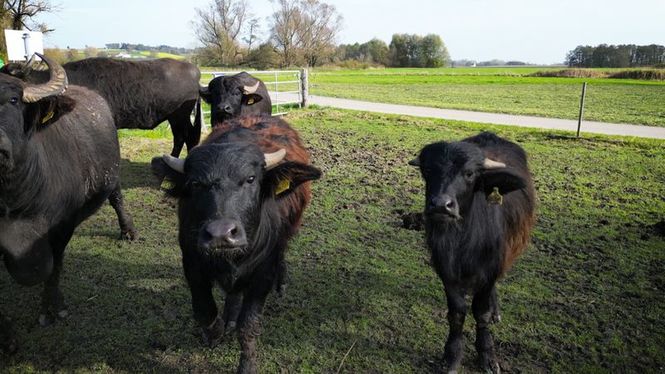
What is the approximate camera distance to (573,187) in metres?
7.40

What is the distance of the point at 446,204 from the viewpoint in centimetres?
287

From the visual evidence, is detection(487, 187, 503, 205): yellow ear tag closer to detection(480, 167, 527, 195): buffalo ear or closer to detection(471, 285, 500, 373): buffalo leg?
detection(480, 167, 527, 195): buffalo ear

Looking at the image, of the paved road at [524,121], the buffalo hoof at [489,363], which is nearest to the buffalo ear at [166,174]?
the buffalo hoof at [489,363]

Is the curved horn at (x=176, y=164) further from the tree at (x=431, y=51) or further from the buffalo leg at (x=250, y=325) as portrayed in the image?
the tree at (x=431, y=51)

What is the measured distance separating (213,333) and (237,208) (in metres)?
1.21

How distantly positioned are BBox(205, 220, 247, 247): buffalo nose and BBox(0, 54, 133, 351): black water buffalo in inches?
55.7

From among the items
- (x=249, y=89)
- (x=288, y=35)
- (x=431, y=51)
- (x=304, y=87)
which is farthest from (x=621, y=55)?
(x=249, y=89)

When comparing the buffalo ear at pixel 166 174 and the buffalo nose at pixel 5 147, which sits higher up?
the buffalo nose at pixel 5 147

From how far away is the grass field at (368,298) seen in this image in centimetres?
332

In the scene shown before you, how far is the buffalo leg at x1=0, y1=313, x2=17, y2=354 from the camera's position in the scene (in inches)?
128

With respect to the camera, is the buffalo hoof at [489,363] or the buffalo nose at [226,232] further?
the buffalo hoof at [489,363]

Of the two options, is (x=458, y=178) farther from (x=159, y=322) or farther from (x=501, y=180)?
(x=159, y=322)

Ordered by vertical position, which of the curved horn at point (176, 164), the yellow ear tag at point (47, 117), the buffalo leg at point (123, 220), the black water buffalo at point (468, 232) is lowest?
the buffalo leg at point (123, 220)

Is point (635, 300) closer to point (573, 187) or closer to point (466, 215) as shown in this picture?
point (466, 215)
